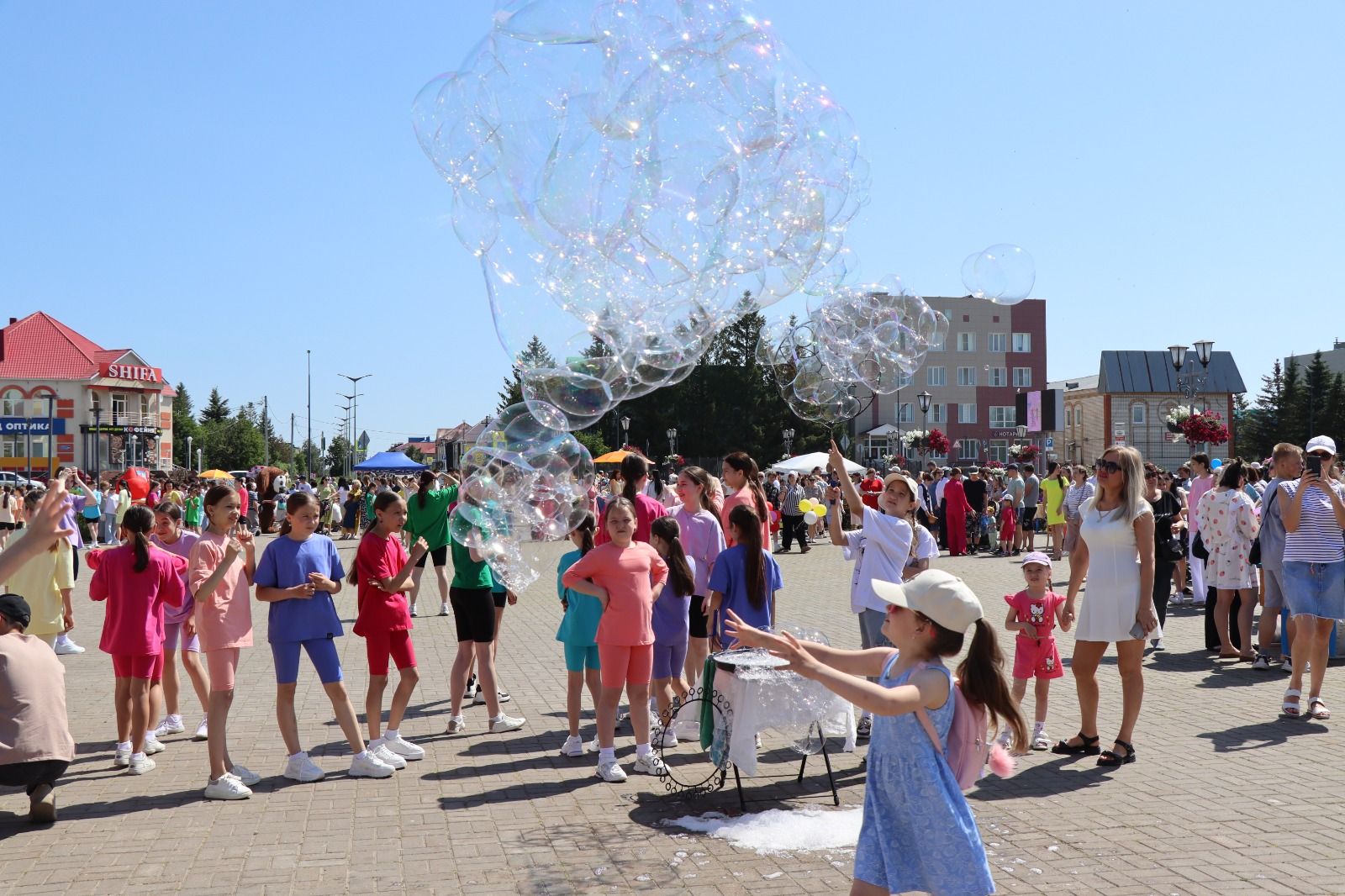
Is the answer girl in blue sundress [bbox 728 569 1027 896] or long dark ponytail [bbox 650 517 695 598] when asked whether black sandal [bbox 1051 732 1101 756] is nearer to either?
long dark ponytail [bbox 650 517 695 598]

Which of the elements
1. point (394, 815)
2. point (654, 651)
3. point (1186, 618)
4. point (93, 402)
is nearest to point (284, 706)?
point (394, 815)

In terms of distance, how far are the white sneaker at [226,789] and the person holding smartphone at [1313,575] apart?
685 cm

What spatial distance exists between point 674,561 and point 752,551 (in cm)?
52

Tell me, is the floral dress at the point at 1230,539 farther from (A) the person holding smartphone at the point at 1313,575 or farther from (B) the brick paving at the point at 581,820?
(A) the person holding smartphone at the point at 1313,575

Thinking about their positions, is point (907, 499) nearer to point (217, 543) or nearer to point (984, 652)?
point (984, 652)

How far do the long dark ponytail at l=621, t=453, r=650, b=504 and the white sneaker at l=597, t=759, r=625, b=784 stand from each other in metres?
2.00

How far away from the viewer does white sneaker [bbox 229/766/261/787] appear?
6336mm

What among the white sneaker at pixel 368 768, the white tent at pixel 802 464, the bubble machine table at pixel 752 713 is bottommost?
the white sneaker at pixel 368 768

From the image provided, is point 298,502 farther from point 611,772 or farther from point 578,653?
point 611,772

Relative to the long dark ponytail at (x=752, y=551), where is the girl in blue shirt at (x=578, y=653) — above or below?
below

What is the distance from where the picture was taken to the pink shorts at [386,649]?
22.2ft

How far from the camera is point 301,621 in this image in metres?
6.35

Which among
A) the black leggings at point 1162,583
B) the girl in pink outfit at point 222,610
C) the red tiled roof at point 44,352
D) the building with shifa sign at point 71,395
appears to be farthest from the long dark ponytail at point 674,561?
the red tiled roof at point 44,352

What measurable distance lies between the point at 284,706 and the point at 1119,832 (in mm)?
4485
